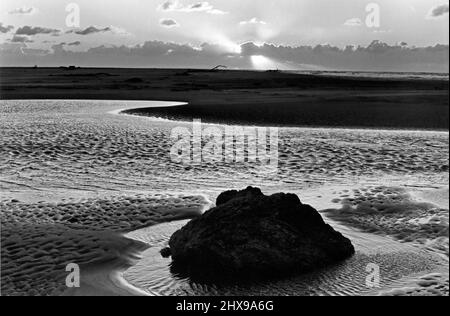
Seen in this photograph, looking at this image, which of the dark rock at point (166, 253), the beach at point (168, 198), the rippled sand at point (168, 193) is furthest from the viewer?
the dark rock at point (166, 253)

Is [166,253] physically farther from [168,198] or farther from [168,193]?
[168,193]

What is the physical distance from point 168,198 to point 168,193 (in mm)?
471

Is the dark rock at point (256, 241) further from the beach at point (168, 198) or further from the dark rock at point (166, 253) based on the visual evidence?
the beach at point (168, 198)

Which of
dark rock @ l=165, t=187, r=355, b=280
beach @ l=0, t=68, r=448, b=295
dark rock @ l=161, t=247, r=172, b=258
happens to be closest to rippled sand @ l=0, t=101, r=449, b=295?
beach @ l=0, t=68, r=448, b=295

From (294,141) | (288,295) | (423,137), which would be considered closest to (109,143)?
(294,141)

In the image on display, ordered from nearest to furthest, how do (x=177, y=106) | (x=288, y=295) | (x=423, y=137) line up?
(x=288, y=295)
(x=423, y=137)
(x=177, y=106)

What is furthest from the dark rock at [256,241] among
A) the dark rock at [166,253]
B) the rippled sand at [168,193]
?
the rippled sand at [168,193]

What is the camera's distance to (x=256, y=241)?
8.29 meters

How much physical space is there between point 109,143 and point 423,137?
12.9 m

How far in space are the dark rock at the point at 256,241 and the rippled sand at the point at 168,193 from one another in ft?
1.00

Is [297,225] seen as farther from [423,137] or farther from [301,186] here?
[423,137]

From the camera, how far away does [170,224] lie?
1081 centimetres

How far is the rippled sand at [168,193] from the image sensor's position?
327 inches

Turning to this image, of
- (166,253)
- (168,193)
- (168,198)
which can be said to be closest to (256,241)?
(166,253)
